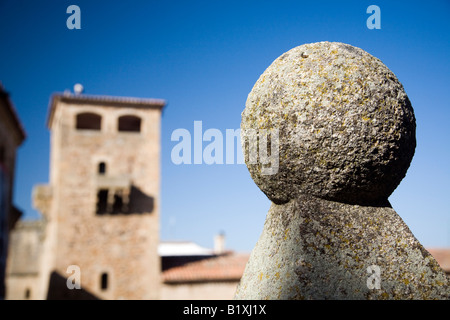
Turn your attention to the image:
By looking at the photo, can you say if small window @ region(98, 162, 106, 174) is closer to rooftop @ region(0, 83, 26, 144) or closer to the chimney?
rooftop @ region(0, 83, 26, 144)

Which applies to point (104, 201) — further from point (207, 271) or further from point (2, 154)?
point (207, 271)

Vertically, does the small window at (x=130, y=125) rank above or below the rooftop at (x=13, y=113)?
above

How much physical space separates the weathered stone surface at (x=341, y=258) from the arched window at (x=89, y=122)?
69.2 ft

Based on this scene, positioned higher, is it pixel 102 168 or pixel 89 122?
pixel 89 122

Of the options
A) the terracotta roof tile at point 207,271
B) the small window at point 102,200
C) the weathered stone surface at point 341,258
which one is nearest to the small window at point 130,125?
the small window at point 102,200

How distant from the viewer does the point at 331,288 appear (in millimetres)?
2074

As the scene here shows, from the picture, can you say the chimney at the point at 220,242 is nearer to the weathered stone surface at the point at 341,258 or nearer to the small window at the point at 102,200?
the small window at the point at 102,200

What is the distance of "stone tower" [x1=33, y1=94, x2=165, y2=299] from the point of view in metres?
19.0

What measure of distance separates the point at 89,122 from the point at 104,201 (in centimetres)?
497

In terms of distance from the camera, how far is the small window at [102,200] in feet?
65.2

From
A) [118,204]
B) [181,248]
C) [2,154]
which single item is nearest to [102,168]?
[118,204]

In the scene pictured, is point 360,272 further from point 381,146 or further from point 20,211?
point 20,211

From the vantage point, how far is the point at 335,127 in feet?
7.38

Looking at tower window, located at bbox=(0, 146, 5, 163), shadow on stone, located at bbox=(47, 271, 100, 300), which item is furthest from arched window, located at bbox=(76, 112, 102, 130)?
shadow on stone, located at bbox=(47, 271, 100, 300)
